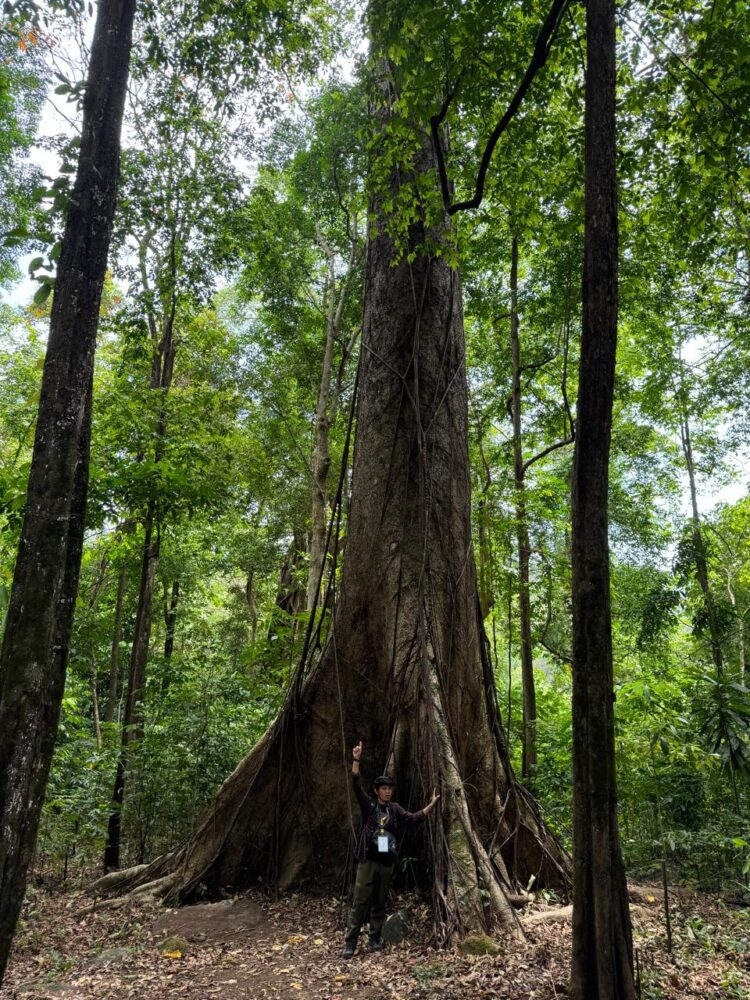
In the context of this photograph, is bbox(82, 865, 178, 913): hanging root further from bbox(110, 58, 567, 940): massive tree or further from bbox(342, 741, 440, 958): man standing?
bbox(342, 741, 440, 958): man standing

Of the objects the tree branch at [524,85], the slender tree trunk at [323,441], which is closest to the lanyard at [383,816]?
the tree branch at [524,85]

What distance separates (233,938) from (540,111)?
6.97 m

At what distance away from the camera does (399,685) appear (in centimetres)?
562

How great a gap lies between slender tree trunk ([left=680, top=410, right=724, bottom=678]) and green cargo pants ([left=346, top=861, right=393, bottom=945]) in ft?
13.8

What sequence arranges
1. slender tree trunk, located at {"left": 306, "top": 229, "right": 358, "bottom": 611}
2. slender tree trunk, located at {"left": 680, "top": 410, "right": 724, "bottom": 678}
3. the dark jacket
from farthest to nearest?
slender tree trunk, located at {"left": 306, "top": 229, "right": 358, "bottom": 611} → slender tree trunk, located at {"left": 680, "top": 410, "right": 724, "bottom": 678} → the dark jacket

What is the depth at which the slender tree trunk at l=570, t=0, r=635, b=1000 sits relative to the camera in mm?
2953

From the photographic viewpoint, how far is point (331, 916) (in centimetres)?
518

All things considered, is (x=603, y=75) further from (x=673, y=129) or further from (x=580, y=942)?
(x=580, y=942)

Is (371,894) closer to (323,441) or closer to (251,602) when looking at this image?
(323,441)

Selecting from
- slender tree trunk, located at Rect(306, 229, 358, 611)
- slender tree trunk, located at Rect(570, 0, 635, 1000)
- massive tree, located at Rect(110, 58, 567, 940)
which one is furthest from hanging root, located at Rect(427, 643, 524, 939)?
slender tree trunk, located at Rect(306, 229, 358, 611)

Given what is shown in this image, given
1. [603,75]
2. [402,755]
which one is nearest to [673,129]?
[603,75]

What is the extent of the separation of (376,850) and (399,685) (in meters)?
1.30

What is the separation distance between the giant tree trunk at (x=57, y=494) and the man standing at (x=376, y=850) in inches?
102

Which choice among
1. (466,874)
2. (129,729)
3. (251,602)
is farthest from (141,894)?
(251,602)
